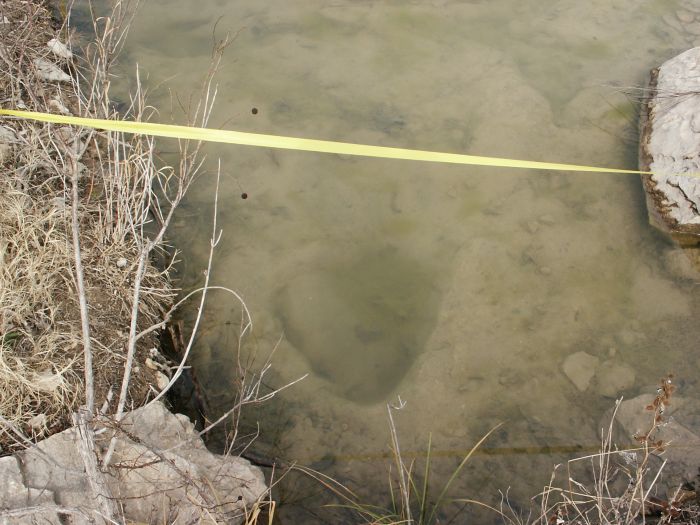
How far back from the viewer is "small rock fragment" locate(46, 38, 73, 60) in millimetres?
4082

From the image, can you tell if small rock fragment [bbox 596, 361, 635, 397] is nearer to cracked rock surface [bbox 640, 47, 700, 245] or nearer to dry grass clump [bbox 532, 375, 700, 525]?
dry grass clump [bbox 532, 375, 700, 525]

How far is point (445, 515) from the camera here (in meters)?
2.63

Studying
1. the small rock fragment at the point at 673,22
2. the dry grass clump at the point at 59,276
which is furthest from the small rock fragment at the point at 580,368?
the small rock fragment at the point at 673,22

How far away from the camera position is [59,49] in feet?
13.5

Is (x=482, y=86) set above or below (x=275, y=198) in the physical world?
above

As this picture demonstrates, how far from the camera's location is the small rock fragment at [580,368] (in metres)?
2.99

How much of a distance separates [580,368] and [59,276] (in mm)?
2551

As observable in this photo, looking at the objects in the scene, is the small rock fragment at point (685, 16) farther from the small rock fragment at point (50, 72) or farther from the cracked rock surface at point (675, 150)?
the small rock fragment at point (50, 72)

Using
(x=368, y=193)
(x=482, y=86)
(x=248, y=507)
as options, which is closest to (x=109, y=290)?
(x=248, y=507)

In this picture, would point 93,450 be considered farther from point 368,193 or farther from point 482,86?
point 482,86

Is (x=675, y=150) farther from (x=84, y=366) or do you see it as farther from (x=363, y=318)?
(x=84, y=366)

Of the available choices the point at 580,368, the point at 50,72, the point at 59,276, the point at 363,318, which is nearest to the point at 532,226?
the point at 580,368

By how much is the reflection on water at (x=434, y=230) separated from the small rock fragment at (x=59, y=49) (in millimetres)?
473

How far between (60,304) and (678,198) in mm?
3216
